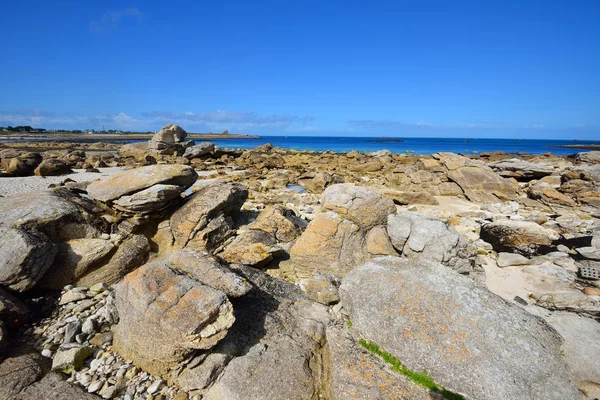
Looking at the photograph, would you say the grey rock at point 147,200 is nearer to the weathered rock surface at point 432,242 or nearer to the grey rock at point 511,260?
the weathered rock surface at point 432,242

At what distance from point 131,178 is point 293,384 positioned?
8.34 metres

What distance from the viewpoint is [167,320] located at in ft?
Result: 15.9

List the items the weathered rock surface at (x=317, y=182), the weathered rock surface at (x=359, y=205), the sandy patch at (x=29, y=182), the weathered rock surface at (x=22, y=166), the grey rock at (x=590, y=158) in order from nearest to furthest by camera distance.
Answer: the weathered rock surface at (x=359, y=205) < the sandy patch at (x=29, y=182) < the weathered rock surface at (x=317, y=182) < the weathered rock surface at (x=22, y=166) < the grey rock at (x=590, y=158)

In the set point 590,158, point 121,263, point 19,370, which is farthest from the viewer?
point 590,158

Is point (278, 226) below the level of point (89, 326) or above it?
above

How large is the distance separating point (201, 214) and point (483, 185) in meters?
18.2

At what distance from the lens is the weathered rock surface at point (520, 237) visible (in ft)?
32.7

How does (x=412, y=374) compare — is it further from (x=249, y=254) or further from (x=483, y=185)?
(x=483, y=185)

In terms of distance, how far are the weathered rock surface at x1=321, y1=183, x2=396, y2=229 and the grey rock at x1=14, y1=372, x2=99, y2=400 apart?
22.8ft

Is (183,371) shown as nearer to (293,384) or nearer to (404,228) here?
(293,384)

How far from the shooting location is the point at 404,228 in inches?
336

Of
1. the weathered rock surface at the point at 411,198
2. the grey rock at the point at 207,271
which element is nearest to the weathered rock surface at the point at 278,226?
the grey rock at the point at 207,271

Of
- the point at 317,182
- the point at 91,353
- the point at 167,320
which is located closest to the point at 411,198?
the point at 317,182

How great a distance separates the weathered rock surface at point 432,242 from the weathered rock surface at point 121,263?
287 inches
